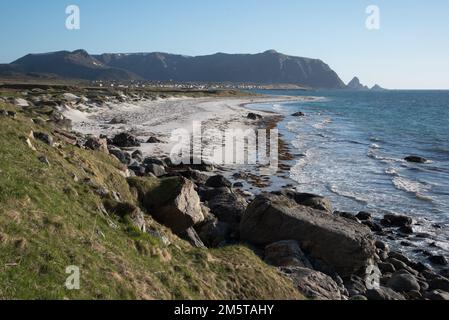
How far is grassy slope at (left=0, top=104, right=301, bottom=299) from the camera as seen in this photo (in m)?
7.68

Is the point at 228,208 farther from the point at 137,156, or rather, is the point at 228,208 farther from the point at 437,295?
the point at 137,156

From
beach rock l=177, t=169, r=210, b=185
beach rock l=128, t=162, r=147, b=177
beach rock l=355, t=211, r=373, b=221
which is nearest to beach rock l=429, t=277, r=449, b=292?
beach rock l=355, t=211, r=373, b=221

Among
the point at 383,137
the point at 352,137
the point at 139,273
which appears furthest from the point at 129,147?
the point at 383,137

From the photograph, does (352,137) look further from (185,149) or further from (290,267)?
(290,267)

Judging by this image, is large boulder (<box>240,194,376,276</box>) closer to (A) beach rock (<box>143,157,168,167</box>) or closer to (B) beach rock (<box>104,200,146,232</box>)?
(B) beach rock (<box>104,200,146,232</box>)

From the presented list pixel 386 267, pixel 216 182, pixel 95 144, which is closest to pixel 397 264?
pixel 386 267

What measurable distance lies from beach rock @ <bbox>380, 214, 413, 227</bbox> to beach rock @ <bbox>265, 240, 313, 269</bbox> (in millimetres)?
8497

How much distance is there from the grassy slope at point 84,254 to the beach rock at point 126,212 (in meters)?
0.30

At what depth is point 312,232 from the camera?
49.2 feet

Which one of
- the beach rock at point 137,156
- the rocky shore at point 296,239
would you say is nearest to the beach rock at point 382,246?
the rocky shore at point 296,239

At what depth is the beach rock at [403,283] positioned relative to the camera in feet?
47.3

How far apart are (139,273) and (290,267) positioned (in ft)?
16.9

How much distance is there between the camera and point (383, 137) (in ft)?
189

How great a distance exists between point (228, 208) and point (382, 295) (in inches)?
278
